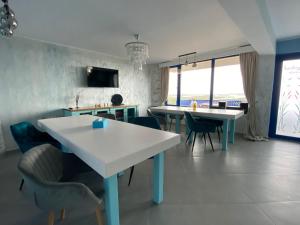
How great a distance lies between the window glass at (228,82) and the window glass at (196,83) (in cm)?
28

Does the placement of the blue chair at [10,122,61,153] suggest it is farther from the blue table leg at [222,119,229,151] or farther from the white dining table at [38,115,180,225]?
the blue table leg at [222,119,229,151]

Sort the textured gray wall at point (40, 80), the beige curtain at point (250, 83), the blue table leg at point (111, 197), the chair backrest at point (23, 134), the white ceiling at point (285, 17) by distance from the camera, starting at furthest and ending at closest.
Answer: the beige curtain at point (250, 83) → the textured gray wall at point (40, 80) → the white ceiling at point (285, 17) → the chair backrest at point (23, 134) → the blue table leg at point (111, 197)

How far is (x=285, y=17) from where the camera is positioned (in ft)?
7.95

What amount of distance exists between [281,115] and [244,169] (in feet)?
8.10

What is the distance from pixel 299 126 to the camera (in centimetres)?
354

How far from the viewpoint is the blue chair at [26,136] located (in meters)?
1.72

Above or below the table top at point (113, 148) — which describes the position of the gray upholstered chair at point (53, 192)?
below

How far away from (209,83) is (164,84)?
174 centimetres

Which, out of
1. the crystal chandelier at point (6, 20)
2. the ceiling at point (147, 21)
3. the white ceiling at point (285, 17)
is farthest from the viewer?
the white ceiling at point (285, 17)

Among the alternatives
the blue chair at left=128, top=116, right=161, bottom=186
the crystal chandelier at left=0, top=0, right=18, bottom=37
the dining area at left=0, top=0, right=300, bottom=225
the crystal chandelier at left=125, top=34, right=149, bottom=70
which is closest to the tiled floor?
the dining area at left=0, top=0, right=300, bottom=225

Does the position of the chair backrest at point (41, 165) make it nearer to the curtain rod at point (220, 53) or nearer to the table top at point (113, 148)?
the table top at point (113, 148)

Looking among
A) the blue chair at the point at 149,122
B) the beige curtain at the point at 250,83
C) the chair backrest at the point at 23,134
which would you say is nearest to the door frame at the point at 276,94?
the beige curtain at the point at 250,83

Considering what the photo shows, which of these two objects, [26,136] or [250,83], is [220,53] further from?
[26,136]

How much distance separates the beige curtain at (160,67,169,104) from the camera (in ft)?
18.8
